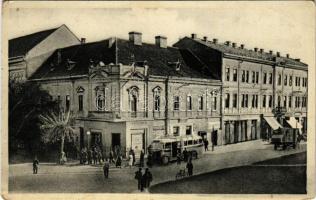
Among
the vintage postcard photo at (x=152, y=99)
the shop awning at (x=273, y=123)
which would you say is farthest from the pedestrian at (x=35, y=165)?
the shop awning at (x=273, y=123)

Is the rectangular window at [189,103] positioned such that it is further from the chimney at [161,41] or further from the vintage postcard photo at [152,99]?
the chimney at [161,41]

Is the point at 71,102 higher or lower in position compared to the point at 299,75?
lower

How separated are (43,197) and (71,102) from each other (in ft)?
3.41

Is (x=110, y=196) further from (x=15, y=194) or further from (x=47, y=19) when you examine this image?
(x=47, y=19)

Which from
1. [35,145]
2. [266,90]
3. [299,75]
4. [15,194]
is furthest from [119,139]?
[299,75]

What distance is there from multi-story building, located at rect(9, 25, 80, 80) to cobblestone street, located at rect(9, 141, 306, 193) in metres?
1.02

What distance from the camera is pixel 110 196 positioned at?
477cm

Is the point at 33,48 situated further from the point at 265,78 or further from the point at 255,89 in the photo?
the point at 265,78

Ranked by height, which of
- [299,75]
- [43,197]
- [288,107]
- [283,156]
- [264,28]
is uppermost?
[264,28]

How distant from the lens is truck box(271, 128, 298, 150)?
16.5 ft

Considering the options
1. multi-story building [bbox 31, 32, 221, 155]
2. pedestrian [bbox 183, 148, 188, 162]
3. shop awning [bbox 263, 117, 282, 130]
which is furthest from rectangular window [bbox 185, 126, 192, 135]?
shop awning [bbox 263, 117, 282, 130]

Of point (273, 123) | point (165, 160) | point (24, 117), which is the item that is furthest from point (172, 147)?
point (24, 117)

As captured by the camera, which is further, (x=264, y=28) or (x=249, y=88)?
(x=249, y=88)

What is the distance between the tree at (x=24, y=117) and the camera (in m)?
4.88
